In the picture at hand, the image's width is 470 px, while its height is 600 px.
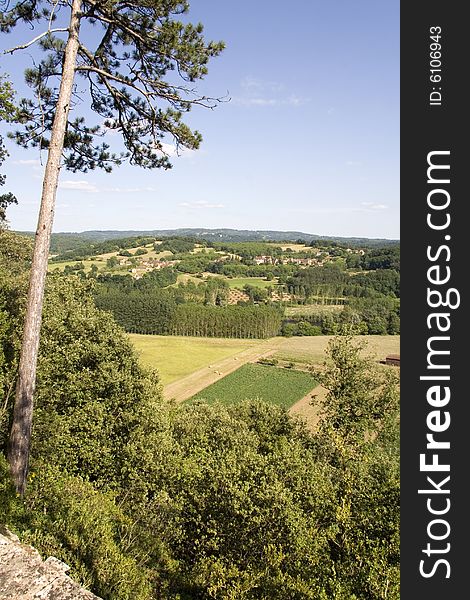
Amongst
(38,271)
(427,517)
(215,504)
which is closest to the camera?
(427,517)

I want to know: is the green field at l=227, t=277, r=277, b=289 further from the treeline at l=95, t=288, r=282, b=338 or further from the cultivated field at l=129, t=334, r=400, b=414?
the cultivated field at l=129, t=334, r=400, b=414

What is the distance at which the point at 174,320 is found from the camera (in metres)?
97.2

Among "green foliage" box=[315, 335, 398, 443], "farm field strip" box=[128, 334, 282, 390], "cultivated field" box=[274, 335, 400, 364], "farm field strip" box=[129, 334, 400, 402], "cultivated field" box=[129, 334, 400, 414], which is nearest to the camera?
"green foliage" box=[315, 335, 398, 443]

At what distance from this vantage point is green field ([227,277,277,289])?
15925 cm

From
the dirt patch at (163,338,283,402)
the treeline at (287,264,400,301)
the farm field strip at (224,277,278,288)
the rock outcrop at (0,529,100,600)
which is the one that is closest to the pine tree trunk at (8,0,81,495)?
the rock outcrop at (0,529,100,600)

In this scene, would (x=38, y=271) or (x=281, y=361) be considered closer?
(x=38, y=271)

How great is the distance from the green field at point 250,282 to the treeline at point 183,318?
5567 cm

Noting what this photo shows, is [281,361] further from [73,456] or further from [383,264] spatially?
[383,264]

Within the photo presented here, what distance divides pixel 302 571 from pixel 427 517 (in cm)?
465

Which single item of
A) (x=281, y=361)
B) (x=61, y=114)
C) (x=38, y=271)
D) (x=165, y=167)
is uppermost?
(x=61, y=114)

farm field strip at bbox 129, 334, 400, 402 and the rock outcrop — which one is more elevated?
the rock outcrop

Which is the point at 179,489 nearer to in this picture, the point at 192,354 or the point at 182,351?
the point at 192,354

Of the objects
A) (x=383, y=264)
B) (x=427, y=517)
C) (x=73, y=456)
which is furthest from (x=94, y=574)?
(x=383, y=264)

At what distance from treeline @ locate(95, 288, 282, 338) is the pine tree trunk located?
8855 centimetres
